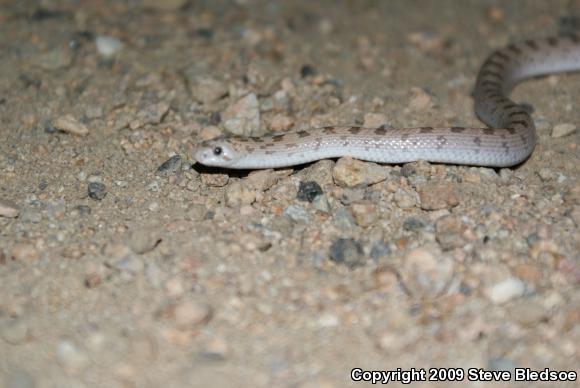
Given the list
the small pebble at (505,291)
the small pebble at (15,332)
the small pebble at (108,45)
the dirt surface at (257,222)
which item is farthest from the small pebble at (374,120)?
the small pebble at (15,332)

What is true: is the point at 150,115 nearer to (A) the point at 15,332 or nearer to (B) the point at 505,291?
(A) the point at 15,332

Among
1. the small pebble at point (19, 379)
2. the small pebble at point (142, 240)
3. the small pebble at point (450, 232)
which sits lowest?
the small pebble at point (19, 379)

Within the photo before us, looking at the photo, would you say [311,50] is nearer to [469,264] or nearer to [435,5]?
[435,5]

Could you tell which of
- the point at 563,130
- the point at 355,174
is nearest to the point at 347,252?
the point at 355,174

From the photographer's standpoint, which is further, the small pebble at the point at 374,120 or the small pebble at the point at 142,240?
the small pebble at the point at 374,120

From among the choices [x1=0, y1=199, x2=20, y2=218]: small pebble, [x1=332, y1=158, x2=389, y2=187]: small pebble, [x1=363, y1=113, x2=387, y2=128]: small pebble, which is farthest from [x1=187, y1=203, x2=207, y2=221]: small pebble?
[x1=363, y1=113, x2=387, y2=128]: small pebble

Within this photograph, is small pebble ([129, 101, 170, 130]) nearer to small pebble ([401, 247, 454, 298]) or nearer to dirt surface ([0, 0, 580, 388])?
dirt surface ([0, 0, 580, 388])

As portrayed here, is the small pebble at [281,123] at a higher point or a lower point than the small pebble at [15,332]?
higher

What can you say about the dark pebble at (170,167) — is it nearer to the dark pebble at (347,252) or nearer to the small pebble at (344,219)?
the small pebble at (344,219)
